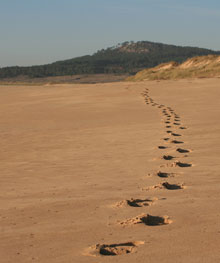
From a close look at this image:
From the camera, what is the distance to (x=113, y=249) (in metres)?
3.38

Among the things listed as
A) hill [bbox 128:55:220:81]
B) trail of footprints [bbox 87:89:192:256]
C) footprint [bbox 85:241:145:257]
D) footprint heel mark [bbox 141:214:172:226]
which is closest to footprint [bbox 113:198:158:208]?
trail of footprints [bbox 87:89:192:256]

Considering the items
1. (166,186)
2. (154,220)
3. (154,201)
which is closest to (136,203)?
(154,201)

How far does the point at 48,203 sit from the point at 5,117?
1081cm

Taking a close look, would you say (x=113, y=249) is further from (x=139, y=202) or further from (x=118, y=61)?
(x=118, y=61)

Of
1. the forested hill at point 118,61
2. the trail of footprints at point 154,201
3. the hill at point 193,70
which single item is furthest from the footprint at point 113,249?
the forested hill at point 118,61

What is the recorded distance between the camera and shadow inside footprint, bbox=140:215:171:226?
3.99 m

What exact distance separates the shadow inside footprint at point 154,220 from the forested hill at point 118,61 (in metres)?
94.4

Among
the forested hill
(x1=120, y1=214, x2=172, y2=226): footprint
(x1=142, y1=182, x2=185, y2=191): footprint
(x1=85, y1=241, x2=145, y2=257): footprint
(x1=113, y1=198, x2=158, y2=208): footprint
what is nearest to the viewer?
(x1=85, y1=241, x2=145, y2=257): footprint

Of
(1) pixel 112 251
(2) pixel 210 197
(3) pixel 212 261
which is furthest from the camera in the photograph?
(2) pixel 210 197

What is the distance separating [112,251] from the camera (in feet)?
11.0

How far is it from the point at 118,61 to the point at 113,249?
127077 mm

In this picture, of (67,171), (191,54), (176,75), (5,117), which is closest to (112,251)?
(67,171)

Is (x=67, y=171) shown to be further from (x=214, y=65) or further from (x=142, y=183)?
(x=214, y=65)

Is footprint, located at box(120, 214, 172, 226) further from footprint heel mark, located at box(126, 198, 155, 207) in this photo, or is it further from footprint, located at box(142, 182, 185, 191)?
footprint, located at box(142, 182, 185, 191)
